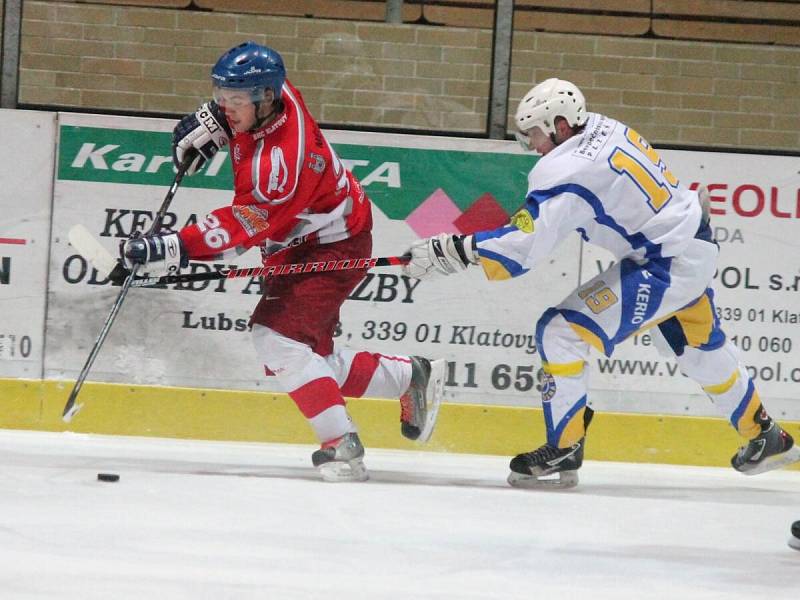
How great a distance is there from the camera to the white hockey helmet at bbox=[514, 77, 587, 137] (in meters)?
3.58

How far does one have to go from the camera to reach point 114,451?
407cm

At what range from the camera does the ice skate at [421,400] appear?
398cm

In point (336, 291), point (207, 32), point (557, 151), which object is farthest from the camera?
point (207, 32)

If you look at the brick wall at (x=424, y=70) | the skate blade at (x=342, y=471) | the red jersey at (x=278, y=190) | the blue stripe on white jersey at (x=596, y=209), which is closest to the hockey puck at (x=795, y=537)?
the blue stripe on white jersey at (x=596, y=209)

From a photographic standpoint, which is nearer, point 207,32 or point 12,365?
point 12,365

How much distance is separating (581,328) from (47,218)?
6.56ft

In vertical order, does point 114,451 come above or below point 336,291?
below

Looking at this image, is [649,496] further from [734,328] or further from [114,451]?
[114,451]

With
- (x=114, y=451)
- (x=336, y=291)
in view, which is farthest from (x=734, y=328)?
(x=114, y=451)

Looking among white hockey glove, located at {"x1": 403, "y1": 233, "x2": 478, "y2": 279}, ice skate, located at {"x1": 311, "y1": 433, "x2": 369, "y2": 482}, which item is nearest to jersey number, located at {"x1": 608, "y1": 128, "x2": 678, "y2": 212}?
white hockey glove, located at {"x1": 403, "y1": 233, "x2": 478, "y2": 279}

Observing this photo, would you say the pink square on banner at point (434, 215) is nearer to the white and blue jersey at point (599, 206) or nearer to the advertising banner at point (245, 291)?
the advertising banner at point (245, 291)

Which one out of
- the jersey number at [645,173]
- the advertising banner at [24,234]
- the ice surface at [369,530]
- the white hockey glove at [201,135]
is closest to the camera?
the ice surface at [369,530]

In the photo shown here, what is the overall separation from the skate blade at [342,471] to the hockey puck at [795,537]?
4.25ft

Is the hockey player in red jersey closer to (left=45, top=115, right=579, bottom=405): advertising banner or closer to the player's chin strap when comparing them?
the player's chin strap
